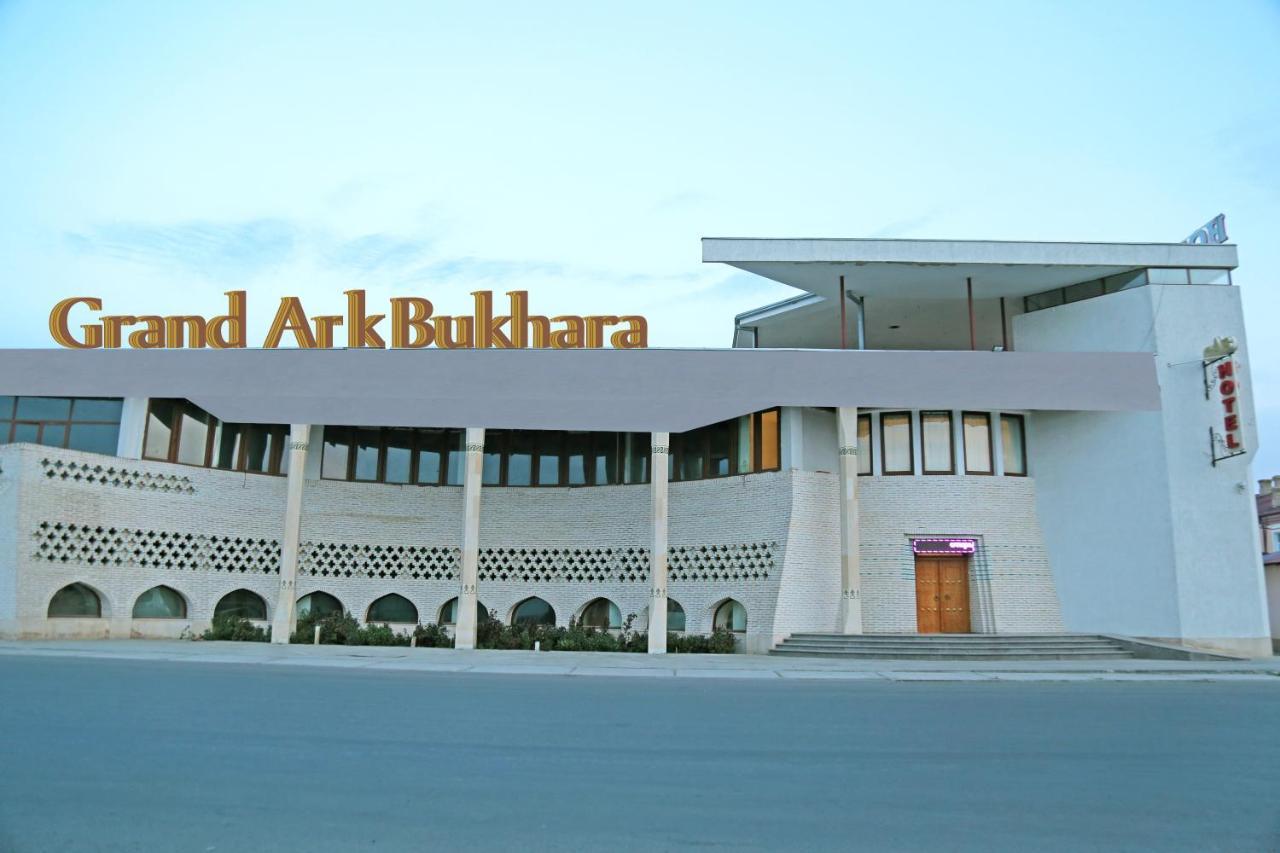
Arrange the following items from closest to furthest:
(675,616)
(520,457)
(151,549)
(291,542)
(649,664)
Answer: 1. (649,664)
2. (291,542)
3. (151,549)
4. (675,616)
5. (520,457)

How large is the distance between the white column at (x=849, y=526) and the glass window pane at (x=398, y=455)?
13391 millimetres

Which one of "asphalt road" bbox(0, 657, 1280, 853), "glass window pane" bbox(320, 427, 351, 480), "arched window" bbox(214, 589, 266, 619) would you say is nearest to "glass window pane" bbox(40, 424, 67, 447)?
"arched window" bbox(214, 589, 266, 619)

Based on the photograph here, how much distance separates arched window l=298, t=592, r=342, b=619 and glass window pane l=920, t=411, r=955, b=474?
17141 millimetres

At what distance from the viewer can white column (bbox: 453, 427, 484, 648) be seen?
79.2ft

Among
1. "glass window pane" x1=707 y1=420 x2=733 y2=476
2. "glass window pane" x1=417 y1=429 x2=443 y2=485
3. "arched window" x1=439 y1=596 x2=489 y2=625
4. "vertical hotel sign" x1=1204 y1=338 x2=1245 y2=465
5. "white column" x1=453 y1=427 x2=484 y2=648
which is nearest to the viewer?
"vertical hotel sign" x1=1204 y1=338 x2=1245 y2=465

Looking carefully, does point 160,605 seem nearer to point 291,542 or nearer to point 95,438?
point 291,542

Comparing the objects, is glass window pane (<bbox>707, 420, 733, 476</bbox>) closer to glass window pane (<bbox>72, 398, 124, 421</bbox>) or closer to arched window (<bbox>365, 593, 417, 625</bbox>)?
arched window (<bbox>365, 593, 417, 625</bbox>)

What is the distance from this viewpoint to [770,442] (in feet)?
84.6

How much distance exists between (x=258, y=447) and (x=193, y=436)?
186 cm

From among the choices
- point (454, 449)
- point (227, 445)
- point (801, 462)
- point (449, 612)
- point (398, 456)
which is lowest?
point (449, 612)

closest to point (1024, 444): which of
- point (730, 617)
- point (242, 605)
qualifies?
point (730, 617)

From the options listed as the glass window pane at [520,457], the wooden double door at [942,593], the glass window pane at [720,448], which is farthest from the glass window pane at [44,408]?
the wooden double door at [942,593]

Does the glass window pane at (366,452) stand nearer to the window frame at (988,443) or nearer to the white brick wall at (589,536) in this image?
the white brick wall at (589,536)

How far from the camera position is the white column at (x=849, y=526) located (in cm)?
2369
